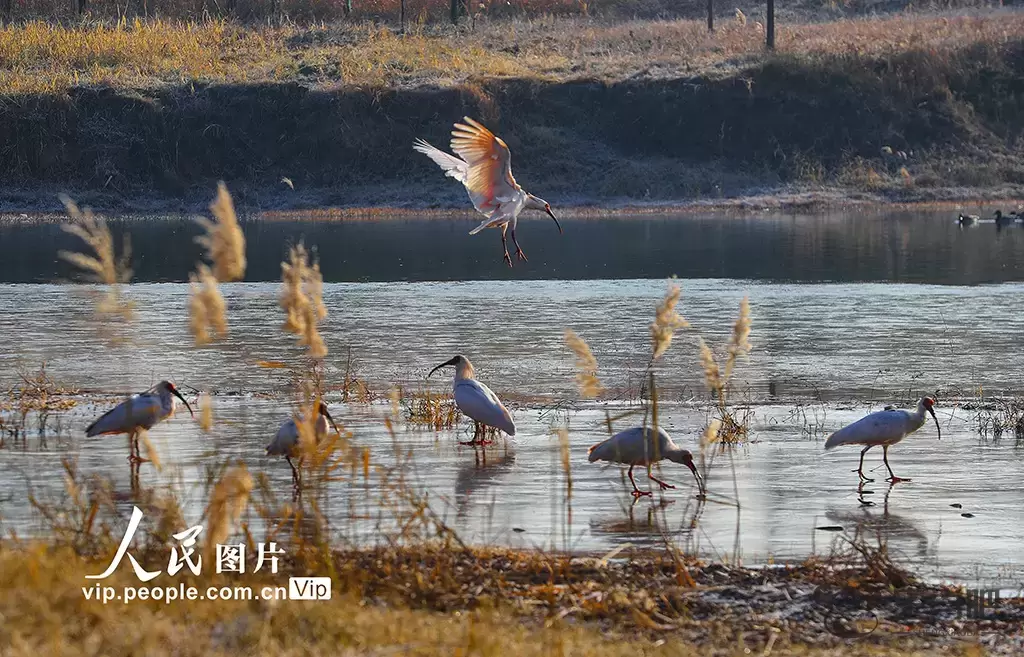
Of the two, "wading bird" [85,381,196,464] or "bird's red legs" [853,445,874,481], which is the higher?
"wading bird" [85,381,196,464]

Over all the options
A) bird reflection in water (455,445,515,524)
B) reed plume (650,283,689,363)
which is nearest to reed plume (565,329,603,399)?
reed plume (650,283,689,363)

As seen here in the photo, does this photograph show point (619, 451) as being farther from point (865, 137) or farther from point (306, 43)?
point (306, 43)

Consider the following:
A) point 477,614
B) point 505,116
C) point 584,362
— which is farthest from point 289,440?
point 505,116

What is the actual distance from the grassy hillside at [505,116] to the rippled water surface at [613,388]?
45.4 feet

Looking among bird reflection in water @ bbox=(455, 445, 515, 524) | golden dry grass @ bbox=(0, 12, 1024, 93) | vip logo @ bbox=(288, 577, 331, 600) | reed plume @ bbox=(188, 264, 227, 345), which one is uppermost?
golden dry grass @ bbox=(0, 12, 1024, 93)

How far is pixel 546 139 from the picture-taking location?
41.5m

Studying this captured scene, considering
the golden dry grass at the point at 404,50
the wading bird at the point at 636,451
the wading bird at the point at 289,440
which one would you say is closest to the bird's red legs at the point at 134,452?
the wading bird at the point at 289,440

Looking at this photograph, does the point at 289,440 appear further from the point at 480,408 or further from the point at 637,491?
the point at 637,491

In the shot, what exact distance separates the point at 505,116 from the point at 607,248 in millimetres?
12779

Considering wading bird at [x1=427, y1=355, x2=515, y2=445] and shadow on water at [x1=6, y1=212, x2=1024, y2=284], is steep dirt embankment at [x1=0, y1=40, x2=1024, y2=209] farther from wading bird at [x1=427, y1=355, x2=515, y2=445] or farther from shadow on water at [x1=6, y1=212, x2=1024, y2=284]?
wading bird at [x1=427, y1=355, x2=515, y2=445]

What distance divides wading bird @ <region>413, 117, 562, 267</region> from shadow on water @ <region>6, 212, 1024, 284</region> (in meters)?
9.84

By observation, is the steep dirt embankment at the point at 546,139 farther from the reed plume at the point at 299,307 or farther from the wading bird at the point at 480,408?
the reed plume at the point at 299,307

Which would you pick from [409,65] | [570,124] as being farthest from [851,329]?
[409,65]

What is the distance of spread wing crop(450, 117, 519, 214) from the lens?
46.9ft
